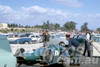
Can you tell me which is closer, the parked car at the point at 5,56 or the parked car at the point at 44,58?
the parked car at the point at 5,56

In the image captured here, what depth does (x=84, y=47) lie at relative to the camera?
836cm

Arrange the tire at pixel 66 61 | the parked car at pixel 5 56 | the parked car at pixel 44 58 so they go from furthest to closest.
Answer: the parked car at pixel 44 58 → the tire at pixel 66 61 → the parked car at pixel 5 56

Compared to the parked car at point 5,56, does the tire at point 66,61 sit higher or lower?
lower

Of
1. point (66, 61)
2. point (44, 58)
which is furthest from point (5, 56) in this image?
point (66, 61)

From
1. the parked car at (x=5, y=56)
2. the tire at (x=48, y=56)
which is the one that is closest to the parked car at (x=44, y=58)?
the tire at (x=48, y=56)

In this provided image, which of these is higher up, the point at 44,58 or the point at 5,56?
the point at 5,56

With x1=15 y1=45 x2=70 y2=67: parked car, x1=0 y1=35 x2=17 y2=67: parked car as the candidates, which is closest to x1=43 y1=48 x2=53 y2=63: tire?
x1=15 y1=45 x2=70 y2=67: parked car

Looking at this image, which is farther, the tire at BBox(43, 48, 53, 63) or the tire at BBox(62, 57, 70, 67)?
the tire at BBox(43, 48, 53, 63)

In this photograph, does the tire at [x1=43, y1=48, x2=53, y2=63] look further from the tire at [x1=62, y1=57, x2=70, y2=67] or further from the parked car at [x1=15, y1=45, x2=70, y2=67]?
the tire at [x1=62, y1=57, x2=70, y2=67]

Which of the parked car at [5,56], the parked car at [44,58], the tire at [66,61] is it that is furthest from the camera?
the parked car at [44,58]

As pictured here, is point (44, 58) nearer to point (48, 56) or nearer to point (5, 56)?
point (48, 56)

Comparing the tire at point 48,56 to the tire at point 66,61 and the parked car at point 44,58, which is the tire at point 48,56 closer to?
the parked car at point 44,58

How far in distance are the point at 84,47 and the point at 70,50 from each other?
785 mm

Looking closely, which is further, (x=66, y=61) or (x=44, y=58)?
(x=44, y=58)
